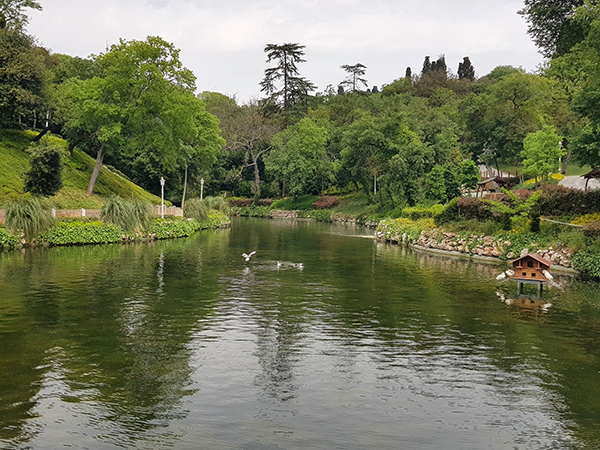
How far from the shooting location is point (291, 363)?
13.7 metres

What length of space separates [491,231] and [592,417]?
89.9ft

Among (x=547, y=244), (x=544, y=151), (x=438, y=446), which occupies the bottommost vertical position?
(x=438, y=446)

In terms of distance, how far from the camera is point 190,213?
57.9m

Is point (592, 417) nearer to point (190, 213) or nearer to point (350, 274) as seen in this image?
point (350, 274)

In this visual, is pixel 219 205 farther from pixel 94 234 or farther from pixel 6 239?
pixel 6 239

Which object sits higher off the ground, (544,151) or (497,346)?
(544,151)

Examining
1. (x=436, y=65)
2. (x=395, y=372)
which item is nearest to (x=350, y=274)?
(x=395, y=372)

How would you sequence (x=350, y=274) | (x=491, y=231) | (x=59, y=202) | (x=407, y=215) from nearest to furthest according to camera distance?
(x=350, y=274) → (x=491, y=231) → (x=59, y=202) → (x=407, y=215)

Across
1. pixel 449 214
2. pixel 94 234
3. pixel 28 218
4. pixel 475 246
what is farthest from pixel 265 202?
pixel 475 246

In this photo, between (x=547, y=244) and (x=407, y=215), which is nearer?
(x=547, y=244)

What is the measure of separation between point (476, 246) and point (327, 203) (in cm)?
5494

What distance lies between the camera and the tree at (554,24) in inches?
1694

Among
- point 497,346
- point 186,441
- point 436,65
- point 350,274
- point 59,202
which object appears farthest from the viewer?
point 436,65

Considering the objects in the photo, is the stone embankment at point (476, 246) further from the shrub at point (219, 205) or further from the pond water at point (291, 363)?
the shrub at point (219, 205)
